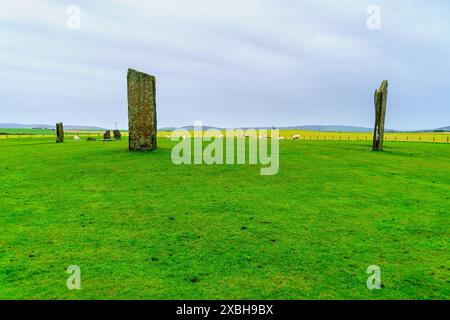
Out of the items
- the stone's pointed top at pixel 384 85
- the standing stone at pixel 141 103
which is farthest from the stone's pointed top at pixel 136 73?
the stone's pointed top at pixel 384 85

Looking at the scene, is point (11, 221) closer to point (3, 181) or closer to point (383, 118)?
point (3, 181)

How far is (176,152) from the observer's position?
24281 millimetres

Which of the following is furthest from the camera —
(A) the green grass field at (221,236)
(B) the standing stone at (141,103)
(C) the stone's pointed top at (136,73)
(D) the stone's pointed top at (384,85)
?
(D) the stone's pointed top at (384,85)

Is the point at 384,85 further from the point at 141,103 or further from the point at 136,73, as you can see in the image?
the point at 136,73

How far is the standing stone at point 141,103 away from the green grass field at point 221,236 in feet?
25.1

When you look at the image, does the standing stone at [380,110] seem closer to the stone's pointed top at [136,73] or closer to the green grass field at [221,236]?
the green grass field at [221,236]

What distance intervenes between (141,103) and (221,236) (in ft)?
56.0

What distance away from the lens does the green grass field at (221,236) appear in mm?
6109

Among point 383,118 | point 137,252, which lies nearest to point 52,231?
point 137,252

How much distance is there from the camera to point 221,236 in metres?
8.62

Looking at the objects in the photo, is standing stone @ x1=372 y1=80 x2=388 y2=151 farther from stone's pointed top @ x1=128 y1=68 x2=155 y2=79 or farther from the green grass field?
stone's pointed top @ x1=128 y1=68 x2=155 y2=79

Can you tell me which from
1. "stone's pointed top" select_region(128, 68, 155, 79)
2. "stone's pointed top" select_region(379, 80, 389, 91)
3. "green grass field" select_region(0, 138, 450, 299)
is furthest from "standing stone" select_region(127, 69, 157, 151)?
"stone's pointed top" select_region(379, 80, 389, 91)

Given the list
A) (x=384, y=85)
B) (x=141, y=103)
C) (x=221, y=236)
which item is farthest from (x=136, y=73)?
(x=384, y=85)

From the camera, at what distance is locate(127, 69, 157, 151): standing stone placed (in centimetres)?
2345
